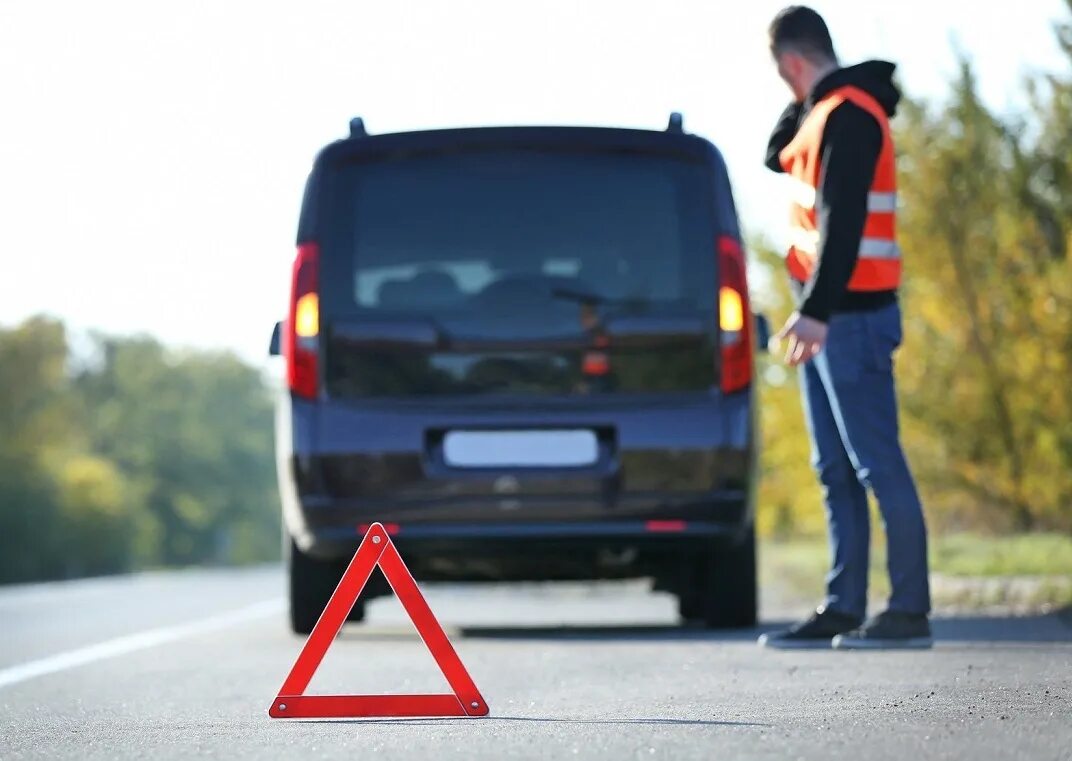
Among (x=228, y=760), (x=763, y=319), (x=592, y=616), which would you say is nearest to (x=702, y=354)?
(x=763, y=319)

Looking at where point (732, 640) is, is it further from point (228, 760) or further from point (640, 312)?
point (228, 760)

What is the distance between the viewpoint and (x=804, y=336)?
315 inches

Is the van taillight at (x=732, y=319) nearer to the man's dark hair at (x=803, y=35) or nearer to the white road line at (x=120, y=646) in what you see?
the man's dark hair at (x=803, y=35)

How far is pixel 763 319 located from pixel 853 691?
11.4ft

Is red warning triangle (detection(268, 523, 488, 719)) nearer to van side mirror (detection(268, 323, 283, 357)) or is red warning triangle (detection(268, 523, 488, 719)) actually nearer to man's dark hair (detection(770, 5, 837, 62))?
man's dark hair (detection(770, 5, 837, 62))

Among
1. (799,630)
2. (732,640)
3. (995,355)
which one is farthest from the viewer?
(995,355)

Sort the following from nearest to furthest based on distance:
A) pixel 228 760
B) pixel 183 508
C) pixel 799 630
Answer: pixel 228 760 < pixel 799 630 < pixel 183 508

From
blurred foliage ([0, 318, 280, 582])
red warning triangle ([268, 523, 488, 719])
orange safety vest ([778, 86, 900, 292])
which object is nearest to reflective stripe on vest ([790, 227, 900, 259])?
orange safety vest ([778, 86, 900, 292])

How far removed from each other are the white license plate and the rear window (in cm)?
44

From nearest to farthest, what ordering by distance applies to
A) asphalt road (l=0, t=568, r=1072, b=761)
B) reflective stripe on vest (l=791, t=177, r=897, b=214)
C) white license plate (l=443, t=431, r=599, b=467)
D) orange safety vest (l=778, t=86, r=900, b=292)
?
asphalt road (l=0, t=568, r=1072, b=761) < orange safety vest (l=778, t=86, r=900, b=292) < reflective stripe on vest (l=791, t=177, r=897, b=214) < white license plate (l=443, t=431, r=599, b=467)

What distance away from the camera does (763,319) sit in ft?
32.0

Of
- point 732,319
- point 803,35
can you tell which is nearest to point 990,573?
point 732,319

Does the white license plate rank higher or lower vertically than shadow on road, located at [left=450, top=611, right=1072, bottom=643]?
higher

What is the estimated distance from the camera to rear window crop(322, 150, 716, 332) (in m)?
8.73
